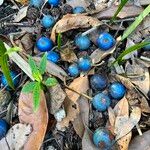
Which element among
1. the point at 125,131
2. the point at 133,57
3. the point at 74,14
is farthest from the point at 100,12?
the point at 125,131

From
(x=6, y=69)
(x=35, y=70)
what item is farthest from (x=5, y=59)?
(x=35, y=70)

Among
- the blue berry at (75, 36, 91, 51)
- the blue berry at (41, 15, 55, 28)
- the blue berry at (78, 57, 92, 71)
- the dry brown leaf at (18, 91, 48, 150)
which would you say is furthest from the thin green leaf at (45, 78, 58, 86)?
the blue berry at (41, 15, 55, 28)

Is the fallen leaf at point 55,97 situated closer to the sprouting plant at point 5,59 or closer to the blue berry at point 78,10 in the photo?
the sprouting plant at point 5,59

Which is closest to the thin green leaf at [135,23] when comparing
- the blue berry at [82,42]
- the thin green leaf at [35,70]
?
the blue berry at [82,42]

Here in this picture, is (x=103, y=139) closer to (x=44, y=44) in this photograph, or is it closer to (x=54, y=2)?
(x=44, y=44)

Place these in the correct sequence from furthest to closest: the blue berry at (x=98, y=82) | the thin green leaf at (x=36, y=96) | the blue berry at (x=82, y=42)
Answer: the blue berry at (x=82, y=42) → the blue berry at (x=98, y=82) → the thin green leaf at (x=36, y=96)

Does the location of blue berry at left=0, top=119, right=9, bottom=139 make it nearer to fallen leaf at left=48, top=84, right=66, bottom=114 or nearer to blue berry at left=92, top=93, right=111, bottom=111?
fallen leaf at left=48, top=84, right=66, bottom=114

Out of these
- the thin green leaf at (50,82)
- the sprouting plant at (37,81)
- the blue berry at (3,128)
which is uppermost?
the sprouting plant at (37,81)

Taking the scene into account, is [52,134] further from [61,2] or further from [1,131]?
[61,2]
